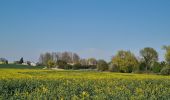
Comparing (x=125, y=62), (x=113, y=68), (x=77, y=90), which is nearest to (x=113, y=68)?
(x=113, y=68)

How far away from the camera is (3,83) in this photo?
1966cm

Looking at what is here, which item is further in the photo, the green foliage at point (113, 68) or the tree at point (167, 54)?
the green foliage at point (113, 68)

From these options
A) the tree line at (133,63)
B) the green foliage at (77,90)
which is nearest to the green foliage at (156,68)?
the tree line at (133,63)

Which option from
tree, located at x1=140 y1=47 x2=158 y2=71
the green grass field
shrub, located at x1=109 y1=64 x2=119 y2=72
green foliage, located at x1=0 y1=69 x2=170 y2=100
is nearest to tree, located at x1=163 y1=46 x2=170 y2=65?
tree, located at x1=140 y1=47 x2=158 y2=71

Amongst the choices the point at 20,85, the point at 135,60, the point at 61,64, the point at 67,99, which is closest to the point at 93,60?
the point at 61,64

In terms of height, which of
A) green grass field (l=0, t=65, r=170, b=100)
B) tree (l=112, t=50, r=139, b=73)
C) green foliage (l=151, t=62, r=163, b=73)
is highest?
tree (l=112, t=50, r=139, b=73)

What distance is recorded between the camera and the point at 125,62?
314ft

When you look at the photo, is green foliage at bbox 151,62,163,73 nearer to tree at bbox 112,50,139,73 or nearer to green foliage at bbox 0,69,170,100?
tree at bbox 112,50,139,73

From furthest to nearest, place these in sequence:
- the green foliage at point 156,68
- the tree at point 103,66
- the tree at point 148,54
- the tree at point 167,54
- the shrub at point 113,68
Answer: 1. the tree at point 148,54
2. the tree at point 103,66
3. the shrub at point 113,68
4. the tree at point 167,54
5. the green foliage at point 156,68

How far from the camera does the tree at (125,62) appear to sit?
9456cm

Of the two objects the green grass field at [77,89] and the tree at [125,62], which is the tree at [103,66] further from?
the green grass field at [77,89]

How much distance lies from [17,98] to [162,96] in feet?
17.3

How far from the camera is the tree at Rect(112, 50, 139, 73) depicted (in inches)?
3723

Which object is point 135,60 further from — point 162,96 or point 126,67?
point 162,96
